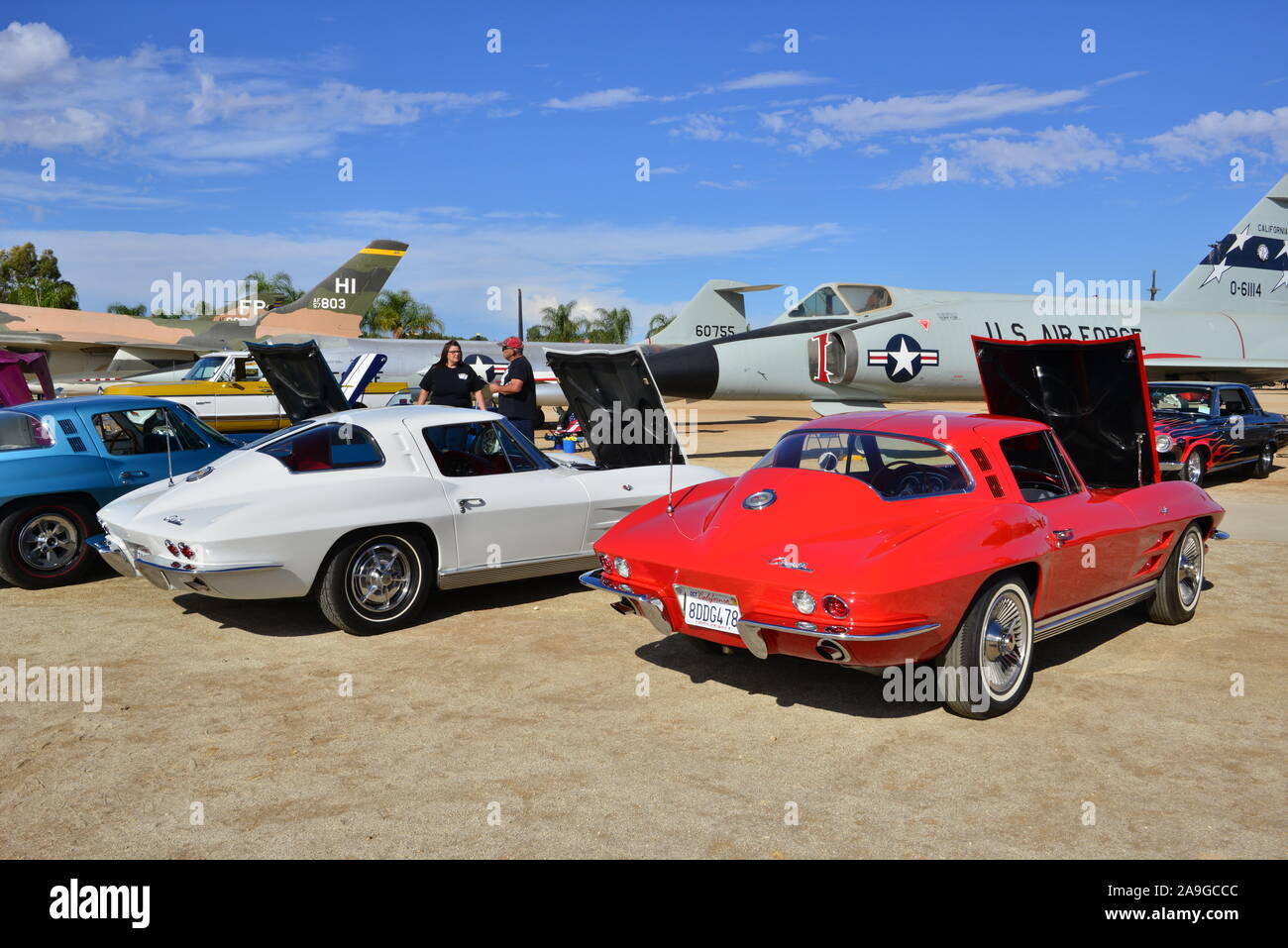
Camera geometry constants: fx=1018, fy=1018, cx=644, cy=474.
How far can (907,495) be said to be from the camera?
5492mm

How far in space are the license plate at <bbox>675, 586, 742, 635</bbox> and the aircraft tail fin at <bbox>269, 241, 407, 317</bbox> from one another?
91.7ft

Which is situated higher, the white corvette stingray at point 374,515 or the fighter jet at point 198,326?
the fighter jet at point 198,326

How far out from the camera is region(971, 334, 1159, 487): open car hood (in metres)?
7.05

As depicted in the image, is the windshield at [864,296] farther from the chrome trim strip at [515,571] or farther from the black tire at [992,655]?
the black tire at [992,655]

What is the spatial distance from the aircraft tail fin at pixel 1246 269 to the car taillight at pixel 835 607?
68.8 ft

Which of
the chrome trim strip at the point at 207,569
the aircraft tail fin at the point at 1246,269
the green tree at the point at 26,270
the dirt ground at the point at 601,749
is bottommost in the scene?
the dirt ground at the point at 601,749

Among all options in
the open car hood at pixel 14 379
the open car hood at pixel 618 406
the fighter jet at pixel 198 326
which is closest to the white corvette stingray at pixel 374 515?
the open car hood at pixel 618 406

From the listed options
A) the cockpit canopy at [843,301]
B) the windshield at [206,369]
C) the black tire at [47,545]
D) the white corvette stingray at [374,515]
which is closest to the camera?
the white corvette stingray at [374,515]

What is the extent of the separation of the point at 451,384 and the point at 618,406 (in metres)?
3.02

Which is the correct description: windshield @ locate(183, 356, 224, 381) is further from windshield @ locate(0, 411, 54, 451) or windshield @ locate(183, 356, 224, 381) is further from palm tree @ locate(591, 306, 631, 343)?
palm tree @ locate(591, 306, 631, 343)

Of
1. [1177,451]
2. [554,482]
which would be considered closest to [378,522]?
[554,482]

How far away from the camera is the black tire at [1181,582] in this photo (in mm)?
6871

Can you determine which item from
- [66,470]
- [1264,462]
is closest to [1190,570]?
[66,470]
